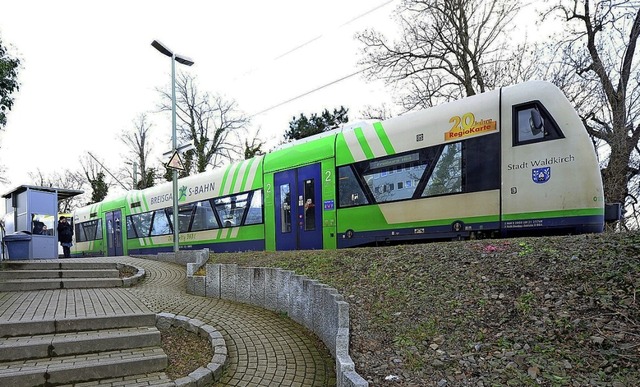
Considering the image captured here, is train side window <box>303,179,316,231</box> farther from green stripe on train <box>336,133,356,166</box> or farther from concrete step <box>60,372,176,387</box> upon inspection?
concrete step <box>60,372,176,387</box>

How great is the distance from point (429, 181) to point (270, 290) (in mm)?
3986

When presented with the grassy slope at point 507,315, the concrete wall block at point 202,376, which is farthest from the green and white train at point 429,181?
the concrete wall block at point 202,376

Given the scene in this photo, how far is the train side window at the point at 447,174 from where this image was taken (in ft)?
24.2

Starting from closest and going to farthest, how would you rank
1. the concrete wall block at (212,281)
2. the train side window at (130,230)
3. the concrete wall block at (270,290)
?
the concrete wall block at (270,290) → the concrete wall block at (212,281) → the train side window at (130,230)

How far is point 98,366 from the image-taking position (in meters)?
3.85

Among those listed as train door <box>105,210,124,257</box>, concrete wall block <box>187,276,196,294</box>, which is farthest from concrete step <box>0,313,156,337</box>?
train door <box>105,210,124,257</box>

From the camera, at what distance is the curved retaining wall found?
345cm

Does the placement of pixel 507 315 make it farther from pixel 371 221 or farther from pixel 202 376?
pixel 371 221

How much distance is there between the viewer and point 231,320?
5707mm

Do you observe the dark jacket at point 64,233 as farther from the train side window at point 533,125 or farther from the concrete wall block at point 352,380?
the train side window at point 533,125

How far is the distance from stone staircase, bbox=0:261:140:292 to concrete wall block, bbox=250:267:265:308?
127 inches

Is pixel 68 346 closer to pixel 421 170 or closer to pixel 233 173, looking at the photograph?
pixel 421 170

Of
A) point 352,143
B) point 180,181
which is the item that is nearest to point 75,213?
point 180,181

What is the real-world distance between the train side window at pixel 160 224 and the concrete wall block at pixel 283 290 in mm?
10760
